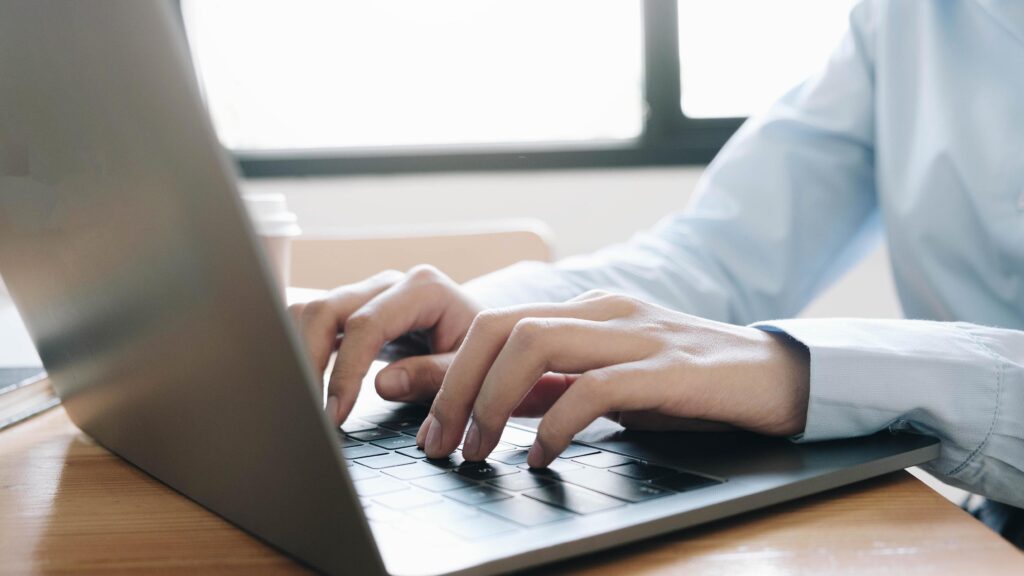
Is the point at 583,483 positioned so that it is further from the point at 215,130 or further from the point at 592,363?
the point at 215,130

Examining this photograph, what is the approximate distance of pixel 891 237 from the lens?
0.90 metres

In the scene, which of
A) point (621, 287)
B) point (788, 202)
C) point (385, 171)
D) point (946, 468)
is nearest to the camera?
point (946, 468)

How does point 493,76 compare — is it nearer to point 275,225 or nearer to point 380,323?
point 275,225

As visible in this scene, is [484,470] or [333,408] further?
[333,408]

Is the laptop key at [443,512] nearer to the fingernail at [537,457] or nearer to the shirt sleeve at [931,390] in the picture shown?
the fingernail at [537,457]

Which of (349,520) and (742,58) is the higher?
(742,58)

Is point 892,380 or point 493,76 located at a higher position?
point 493,76

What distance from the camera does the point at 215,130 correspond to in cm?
24

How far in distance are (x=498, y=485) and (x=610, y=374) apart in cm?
8

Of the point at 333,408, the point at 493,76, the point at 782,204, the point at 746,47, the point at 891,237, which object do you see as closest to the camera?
the point at 333,408

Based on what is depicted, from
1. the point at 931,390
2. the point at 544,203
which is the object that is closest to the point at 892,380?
the point at 931,390

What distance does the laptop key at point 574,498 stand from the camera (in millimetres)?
342

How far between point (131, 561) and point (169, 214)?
0.13 metres

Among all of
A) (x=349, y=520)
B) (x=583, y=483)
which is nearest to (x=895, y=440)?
(x=583, y=483)
